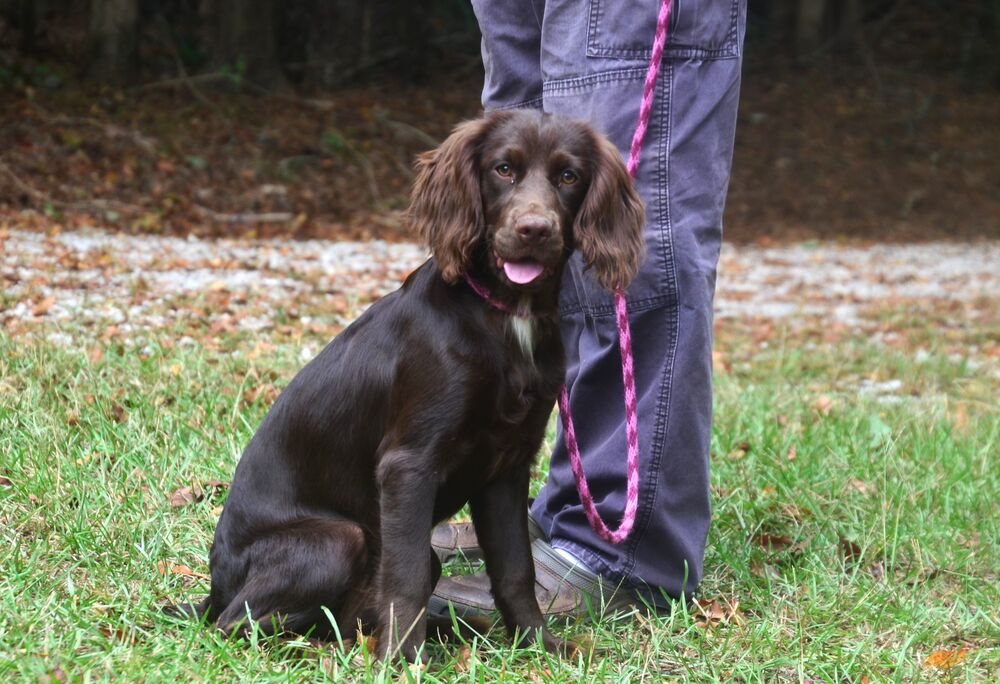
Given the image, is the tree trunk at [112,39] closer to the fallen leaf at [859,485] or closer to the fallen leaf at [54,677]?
the fallen leaf at [859,485]

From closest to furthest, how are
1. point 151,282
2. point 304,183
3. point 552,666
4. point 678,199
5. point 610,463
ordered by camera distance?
point 552,666
point 678,199
point 610,463
point 151,282
point 304,183

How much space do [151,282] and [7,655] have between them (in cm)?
493

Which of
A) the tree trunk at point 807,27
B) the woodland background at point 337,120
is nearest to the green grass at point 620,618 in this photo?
the woodland background at point 337,120

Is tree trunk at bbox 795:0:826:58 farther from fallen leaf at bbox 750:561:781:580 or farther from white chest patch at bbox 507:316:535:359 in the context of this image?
white chest patch at bbox 507:316:535:359

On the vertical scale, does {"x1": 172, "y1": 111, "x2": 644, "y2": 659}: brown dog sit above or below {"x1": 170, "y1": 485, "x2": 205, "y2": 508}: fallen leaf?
above

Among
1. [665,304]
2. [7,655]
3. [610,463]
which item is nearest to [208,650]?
[7,655]

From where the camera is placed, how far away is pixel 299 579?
8.24 ft

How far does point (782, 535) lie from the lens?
3504mm

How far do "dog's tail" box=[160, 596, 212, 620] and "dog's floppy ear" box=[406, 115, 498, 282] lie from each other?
96 cm

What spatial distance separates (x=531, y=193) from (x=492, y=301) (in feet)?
0.83

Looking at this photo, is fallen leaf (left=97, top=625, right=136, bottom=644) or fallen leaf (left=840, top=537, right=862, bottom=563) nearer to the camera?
fallen leaf (left=97, top=625, right=136, bottom=644)

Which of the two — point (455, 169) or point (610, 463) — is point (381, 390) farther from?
point (610, 463)

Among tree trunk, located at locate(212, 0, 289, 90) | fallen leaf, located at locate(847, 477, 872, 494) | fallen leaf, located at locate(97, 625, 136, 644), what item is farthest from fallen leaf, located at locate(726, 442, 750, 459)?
tree trunk, located at locate(212, 0, 289, 90)

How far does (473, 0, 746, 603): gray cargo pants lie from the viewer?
2.75 m
